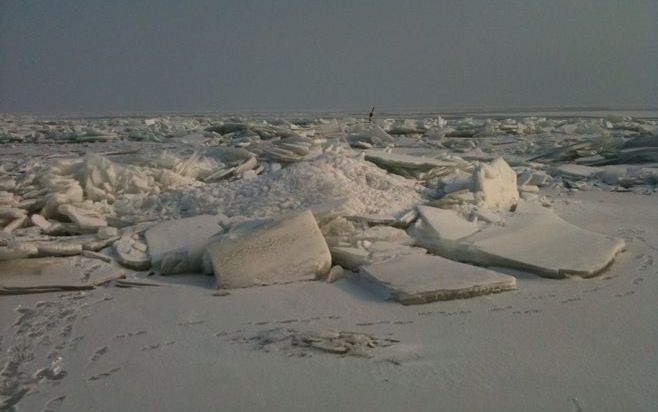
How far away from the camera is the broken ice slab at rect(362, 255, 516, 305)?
2.47 m

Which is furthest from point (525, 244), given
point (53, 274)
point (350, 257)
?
point (53, 274)

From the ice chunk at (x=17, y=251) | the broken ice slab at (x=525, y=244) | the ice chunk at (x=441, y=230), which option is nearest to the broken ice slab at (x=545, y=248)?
the broken ice slab at (x=525, y=244)

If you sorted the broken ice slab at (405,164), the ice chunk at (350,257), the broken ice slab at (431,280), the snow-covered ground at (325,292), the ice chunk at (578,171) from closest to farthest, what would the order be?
1. the snow-covered ground at (325,292)
2. the broken ice slab at (431,280)
3. the ice chunk at (350,257)
4. the broken ice slab at (405,164)
5. the ice chunk at (578,171)

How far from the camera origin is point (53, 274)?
2914 millimetres

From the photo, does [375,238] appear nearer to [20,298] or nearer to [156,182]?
[20,298]

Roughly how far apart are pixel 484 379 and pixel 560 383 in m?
0.23

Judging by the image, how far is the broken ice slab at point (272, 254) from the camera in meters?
2.77

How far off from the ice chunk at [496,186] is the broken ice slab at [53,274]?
8.91ft

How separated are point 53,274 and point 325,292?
5.02 ft

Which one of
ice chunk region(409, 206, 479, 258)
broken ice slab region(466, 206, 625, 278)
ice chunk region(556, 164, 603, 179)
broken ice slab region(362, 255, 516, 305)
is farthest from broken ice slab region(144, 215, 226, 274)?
ice chunk region(556, 164, 603, 179)

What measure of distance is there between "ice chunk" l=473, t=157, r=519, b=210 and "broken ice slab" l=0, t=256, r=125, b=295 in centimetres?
272

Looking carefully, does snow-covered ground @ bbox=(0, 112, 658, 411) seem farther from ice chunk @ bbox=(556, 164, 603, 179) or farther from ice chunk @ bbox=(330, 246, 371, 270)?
ice chunk @ bbox=(556, 164, 603, 179)

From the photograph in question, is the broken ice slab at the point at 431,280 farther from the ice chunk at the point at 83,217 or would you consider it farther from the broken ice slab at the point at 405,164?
the broken ice slab at the point at 405,164

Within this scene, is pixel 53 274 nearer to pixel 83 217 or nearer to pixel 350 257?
pixel 83 217
